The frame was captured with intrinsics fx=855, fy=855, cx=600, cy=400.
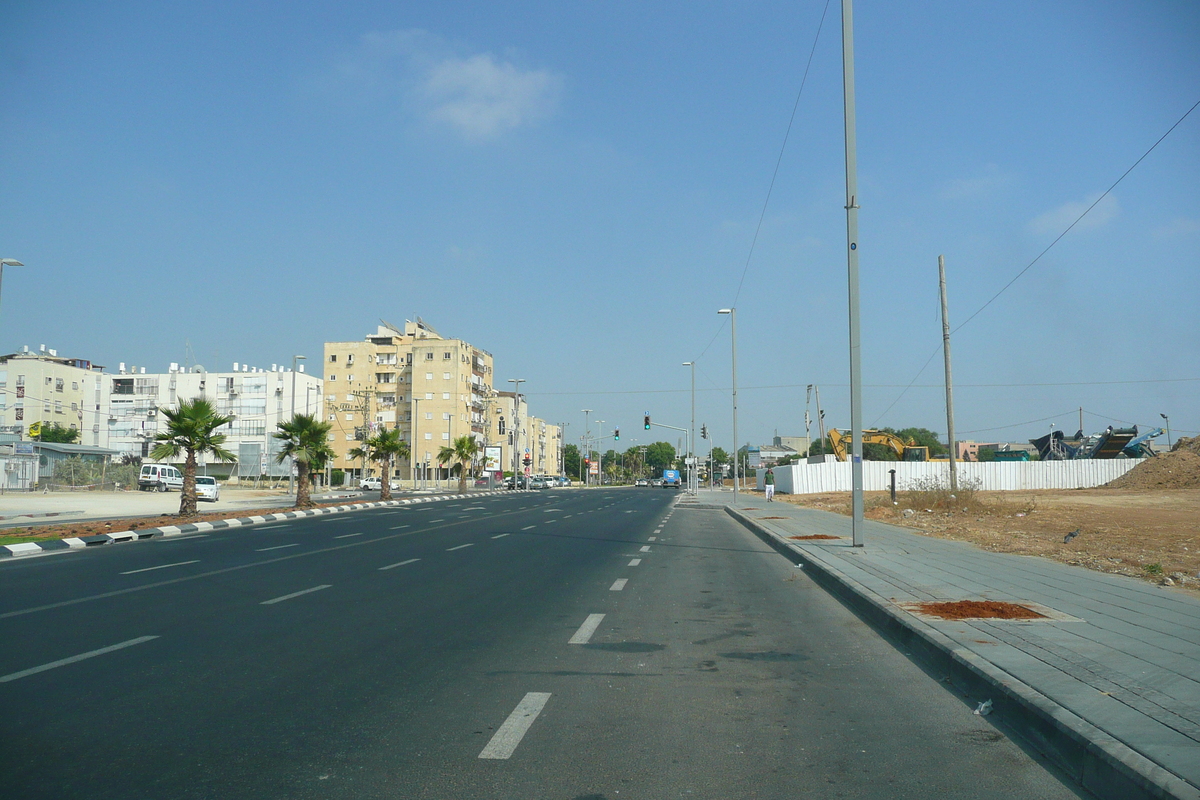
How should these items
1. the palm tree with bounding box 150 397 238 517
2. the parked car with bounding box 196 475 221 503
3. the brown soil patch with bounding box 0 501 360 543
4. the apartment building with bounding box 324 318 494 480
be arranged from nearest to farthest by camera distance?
the brown soil patch with bounding box 0 501 360 543 → the palm tree with bounding box 150 397 238 517 → the parked car with bounding box 196 475 221 503 → the apartment building with bounding box 324 318 494 480

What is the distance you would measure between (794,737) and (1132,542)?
16.6 meters

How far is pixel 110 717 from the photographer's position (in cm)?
543

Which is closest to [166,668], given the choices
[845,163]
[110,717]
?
[110,717]

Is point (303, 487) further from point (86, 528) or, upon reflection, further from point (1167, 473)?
point (1167, 473)

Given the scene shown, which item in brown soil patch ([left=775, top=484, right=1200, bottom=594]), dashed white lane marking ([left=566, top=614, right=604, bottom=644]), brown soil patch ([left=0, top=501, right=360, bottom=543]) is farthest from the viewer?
brown soil patch ([left=0, top=501, right=360, bottom=543])

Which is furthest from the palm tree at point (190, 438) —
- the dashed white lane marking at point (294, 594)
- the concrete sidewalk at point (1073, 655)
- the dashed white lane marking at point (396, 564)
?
the concrete sidewalk at point (1073, 655)

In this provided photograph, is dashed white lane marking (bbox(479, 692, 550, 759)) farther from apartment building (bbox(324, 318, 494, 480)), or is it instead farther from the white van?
apartment building (bbox(324, 318, 494, 480))

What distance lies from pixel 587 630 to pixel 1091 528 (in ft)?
62.3

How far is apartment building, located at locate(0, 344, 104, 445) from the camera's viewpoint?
319ft

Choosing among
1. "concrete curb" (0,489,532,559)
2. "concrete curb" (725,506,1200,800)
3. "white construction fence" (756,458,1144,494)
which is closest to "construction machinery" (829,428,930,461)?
"white construction fence" (756,458,1144,494)

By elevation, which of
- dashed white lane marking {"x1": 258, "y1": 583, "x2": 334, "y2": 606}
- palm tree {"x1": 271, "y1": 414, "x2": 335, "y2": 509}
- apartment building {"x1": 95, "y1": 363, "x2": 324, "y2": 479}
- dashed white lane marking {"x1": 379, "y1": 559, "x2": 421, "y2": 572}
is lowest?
dashed white lane marking {"x1": 379, "y1": 559, "x2": 421, "y2": 572}

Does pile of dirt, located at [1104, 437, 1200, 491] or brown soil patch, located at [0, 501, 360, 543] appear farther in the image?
pile of dirt, located at [1104, 437, 1200, 491]

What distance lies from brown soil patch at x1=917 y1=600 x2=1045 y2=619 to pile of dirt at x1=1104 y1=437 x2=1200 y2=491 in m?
45.7

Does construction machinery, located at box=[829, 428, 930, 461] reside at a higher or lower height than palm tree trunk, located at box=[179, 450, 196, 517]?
higher
